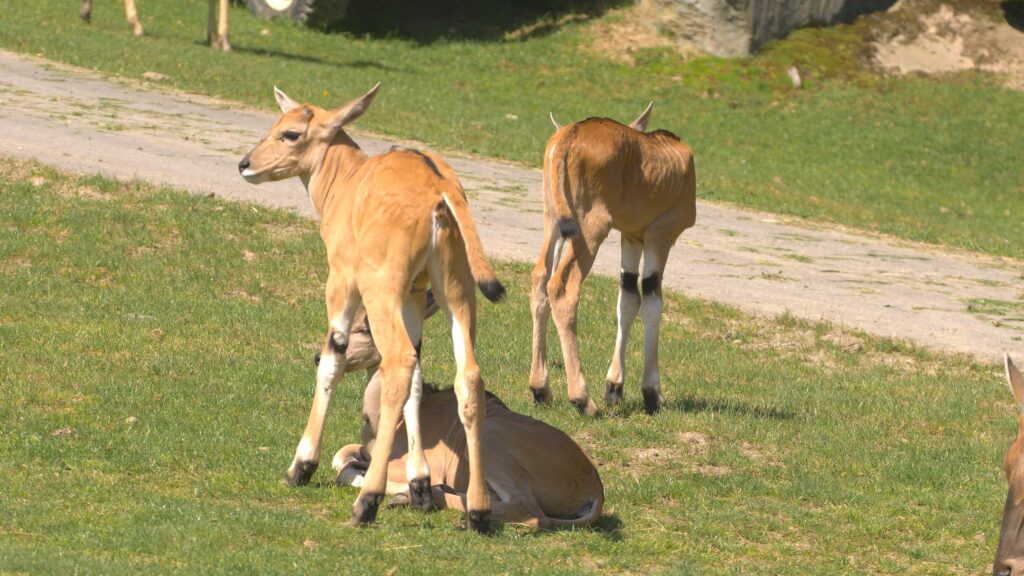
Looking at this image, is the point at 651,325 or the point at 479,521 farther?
the point at 651,325

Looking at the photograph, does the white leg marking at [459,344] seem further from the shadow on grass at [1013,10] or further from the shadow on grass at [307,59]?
the shadow on grass at [1013,10]

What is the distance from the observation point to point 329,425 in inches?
376

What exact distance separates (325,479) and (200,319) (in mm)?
4129

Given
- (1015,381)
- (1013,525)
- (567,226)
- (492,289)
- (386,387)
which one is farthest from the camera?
(567,226)

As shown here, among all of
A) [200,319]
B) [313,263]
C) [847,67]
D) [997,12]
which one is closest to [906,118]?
[847,67]

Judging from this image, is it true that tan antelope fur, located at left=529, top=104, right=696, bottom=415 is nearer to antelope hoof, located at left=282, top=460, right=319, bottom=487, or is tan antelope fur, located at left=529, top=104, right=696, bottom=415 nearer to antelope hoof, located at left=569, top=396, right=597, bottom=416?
antelope hoof, located at left=569, top=396, right=597, bottom=416

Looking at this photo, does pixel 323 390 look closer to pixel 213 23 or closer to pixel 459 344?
pixel 459 344

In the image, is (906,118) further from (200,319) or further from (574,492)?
(574,492)

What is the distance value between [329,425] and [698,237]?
9425mm

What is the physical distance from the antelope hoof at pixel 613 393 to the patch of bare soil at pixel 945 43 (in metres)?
21.0

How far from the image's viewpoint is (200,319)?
39.7ft

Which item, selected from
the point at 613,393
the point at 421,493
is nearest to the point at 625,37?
the point at 613,393

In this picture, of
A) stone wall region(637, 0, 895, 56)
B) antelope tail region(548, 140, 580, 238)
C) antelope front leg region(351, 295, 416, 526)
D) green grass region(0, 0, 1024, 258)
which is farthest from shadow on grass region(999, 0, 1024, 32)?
antelope front leg region(351, 295, 416, 526)

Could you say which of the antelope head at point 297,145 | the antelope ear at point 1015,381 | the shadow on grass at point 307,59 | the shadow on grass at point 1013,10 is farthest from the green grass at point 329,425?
the shadow on grass at point 1013,10
